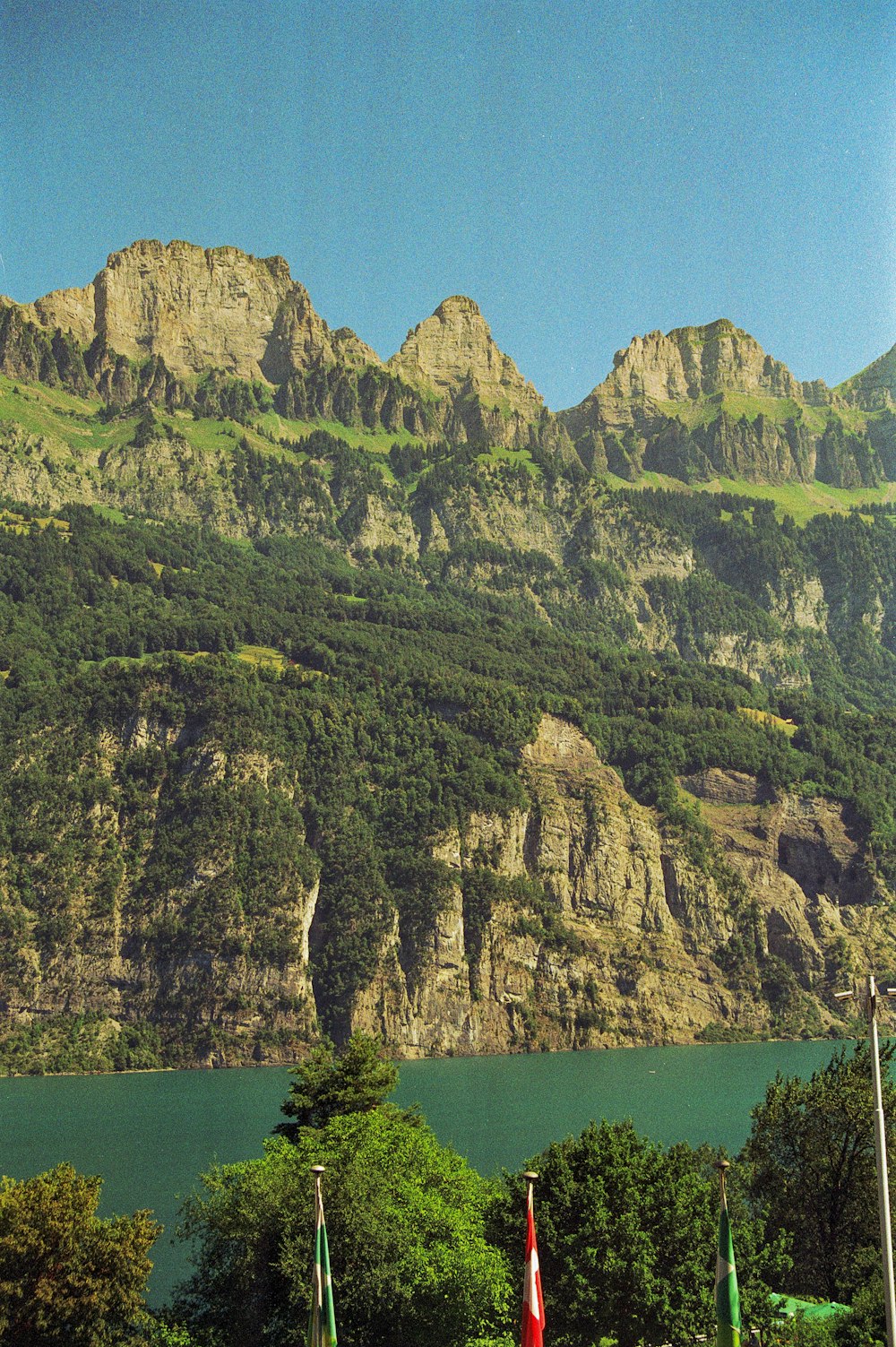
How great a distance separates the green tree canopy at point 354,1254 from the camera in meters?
51.2

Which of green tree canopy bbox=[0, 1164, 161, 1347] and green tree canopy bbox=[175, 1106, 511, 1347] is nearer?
green tree canopy bbox=[0, 1164, 161, 1347]

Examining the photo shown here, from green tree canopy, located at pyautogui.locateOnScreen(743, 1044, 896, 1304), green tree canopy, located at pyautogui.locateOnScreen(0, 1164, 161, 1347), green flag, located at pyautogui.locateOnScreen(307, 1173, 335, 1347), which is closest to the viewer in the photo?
green flag, located at pyautogui.locateOnScreen(307, 1173, 335, 1347)

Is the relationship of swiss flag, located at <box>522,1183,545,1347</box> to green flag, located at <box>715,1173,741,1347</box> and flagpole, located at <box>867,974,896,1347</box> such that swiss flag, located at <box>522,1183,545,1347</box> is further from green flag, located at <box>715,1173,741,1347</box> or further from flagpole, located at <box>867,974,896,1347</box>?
flagpole, located at <box>867,974,896,1347</box>

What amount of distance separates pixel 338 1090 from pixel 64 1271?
24.5 m

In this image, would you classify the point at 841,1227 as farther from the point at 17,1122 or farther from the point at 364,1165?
the point at 17,1122

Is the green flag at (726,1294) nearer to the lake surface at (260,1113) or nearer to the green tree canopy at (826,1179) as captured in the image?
the green tree canopy at (826,1179)

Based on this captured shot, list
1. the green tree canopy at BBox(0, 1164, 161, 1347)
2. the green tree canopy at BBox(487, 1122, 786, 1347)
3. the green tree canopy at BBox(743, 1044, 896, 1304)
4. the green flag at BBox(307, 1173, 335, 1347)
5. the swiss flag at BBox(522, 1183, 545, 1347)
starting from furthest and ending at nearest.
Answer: the green tree canopy at BBox(743, 1044, 896, 1304), the green tree canopy at BBox(487, 1122, 786, 1347), the green tree canopy at BBox(0, 1164, 161, 1347), the green flag at BBox(307, 1173, 335, 1347), the swiss flag at BBox(522, 1183, 545, 1347)

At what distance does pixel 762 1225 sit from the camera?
57750 mm

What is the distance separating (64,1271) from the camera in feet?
168

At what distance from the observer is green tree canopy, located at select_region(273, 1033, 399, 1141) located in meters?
74.2

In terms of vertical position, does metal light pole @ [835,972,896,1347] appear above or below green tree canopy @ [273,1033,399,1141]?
below

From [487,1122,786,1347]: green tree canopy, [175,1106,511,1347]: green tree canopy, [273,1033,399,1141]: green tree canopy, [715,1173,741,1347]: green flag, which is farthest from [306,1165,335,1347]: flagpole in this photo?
[273,1033,399,1141]: green tree canopy

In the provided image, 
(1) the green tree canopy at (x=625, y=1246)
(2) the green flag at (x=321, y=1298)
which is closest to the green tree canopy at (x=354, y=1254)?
(1) the green tree canopy at (x=625, y=1246)

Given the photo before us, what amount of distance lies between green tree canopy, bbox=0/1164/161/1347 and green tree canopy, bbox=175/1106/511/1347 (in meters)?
3.71
